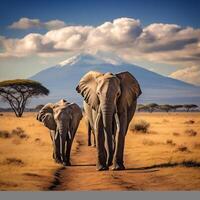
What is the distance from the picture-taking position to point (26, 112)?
1083 centimetres

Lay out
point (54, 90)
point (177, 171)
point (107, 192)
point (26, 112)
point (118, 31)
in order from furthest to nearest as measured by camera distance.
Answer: point (26, 112) < point (54, 90) < point (118, 31) < point (177, 171) < point (107, 192)

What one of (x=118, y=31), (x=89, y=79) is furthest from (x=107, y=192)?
(x=118, y=31)

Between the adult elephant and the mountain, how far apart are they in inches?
12.3

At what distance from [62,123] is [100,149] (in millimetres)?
1229

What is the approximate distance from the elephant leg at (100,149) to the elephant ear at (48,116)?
1469 millimetres

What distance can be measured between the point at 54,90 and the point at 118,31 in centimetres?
161

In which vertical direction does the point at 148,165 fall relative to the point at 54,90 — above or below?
below

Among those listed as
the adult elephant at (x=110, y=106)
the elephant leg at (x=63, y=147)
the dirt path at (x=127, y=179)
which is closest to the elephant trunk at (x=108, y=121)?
the adult elephant at (x=110, y=106)

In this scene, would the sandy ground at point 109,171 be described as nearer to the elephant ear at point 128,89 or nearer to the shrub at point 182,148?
the shrub at point 182,148

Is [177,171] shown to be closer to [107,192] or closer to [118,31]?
[107,192]

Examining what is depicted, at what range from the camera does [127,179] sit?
8.04 metres

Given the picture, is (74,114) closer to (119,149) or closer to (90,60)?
(90,60)

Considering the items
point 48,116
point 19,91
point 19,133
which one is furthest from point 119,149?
point 19,91

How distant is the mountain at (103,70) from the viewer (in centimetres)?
892
